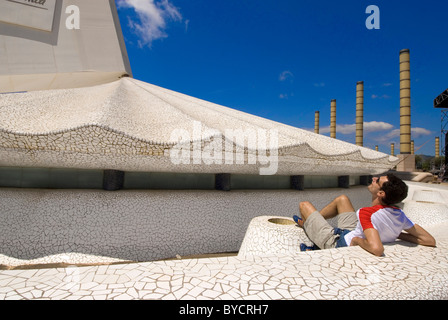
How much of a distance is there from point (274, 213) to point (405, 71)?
21.2m

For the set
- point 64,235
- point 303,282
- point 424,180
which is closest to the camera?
point 303,282

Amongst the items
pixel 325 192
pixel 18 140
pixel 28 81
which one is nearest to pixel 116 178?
pixel 18 140

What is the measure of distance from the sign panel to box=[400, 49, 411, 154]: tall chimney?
22.8 meters

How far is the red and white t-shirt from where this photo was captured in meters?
2.41

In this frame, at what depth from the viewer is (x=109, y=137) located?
322 centimetres

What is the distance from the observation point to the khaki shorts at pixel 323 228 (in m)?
2.81

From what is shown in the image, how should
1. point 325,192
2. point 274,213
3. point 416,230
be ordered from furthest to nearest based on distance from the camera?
point 325,192 < point 274,213 < point 416,230

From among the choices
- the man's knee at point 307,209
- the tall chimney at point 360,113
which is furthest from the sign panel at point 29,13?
the tall chimney at point 360,113

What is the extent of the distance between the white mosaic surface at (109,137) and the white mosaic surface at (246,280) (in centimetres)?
180

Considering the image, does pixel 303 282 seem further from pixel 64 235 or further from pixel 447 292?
pixel 64 235

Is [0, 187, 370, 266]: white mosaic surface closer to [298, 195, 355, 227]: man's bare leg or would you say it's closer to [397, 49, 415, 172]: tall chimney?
[298, 195, 355, 227]: man's bare leg

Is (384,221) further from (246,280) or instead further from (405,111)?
(405,111)

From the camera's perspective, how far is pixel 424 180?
597 inches

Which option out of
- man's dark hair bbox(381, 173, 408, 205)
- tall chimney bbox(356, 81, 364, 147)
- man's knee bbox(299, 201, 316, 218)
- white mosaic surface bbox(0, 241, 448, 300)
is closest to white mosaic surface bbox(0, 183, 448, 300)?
white mosaic surface bbox(0, 241, 448, 300)
